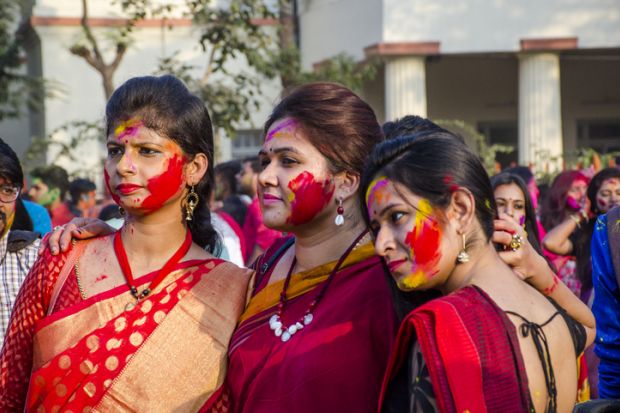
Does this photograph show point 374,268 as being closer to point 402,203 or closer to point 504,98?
point 402,203

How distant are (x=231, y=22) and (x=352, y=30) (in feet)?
20.6

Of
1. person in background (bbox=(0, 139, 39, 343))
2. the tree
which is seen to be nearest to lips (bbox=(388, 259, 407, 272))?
person in background (bbox=(0, 139, 39, 343))

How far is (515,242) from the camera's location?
267cm

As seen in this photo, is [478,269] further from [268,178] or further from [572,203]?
[572,203]

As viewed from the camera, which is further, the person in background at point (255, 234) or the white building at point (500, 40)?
the white building at point (500, 40)

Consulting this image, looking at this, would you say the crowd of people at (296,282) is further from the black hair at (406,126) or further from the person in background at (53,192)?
the person in background at (53,192)

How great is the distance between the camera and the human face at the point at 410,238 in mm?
2510

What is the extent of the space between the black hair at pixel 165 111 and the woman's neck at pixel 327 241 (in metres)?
0.44

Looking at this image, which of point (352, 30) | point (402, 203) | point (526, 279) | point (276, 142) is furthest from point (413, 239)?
point (352, 30)

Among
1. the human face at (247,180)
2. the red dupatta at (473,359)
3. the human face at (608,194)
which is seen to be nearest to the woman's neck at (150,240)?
the red dupatta at (473,359)

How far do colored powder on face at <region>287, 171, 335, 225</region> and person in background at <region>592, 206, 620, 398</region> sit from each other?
38.0 inches

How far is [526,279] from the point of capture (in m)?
2.75

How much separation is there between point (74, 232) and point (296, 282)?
70cm

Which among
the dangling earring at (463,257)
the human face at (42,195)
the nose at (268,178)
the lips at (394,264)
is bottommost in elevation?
the human face at (42,195)
